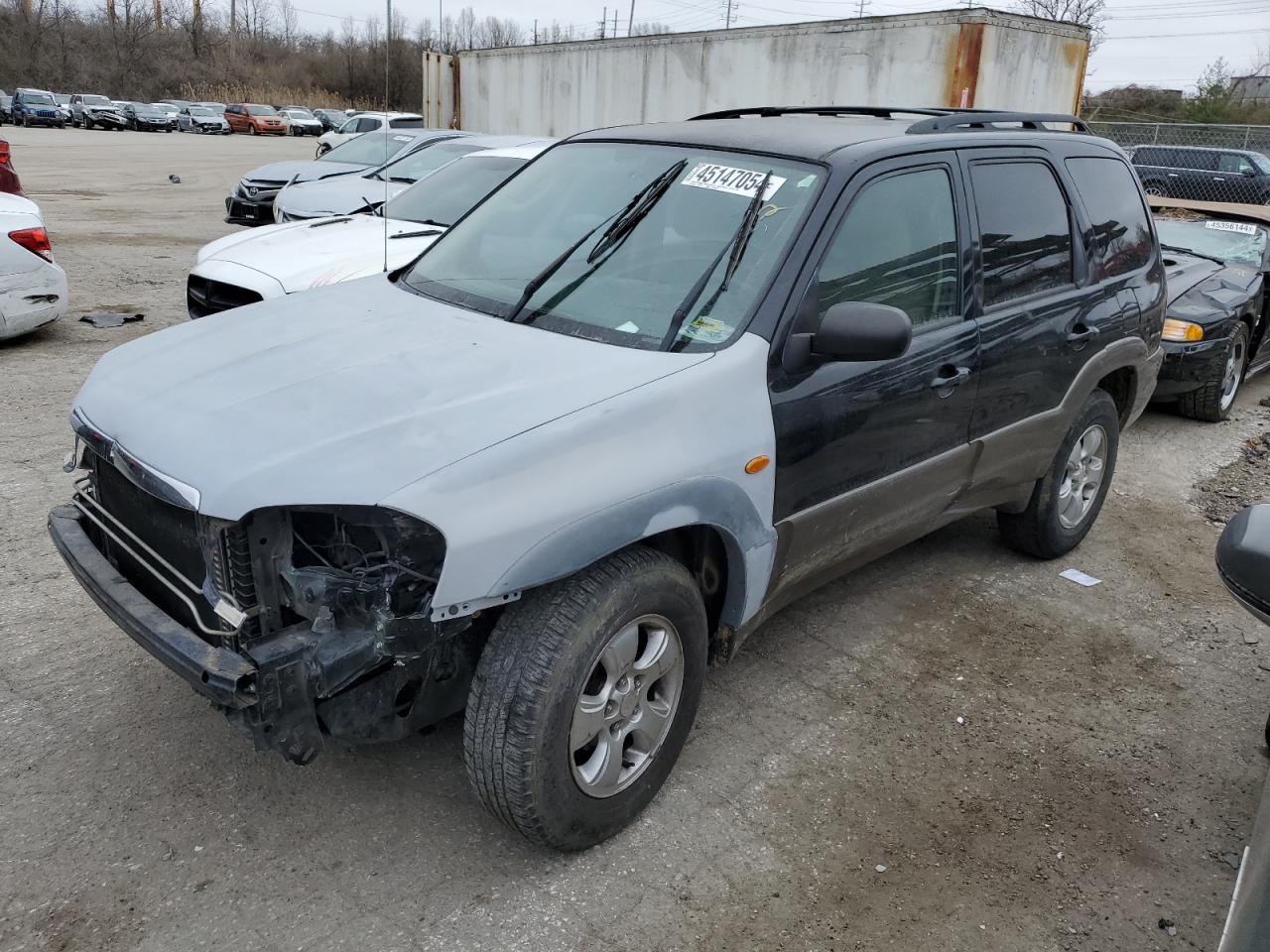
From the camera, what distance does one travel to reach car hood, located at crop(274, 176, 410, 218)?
30.2 feet

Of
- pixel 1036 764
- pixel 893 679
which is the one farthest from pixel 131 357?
pixel 1036 764

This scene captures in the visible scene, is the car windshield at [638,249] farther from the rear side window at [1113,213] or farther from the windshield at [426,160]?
the windshield at [426,160]

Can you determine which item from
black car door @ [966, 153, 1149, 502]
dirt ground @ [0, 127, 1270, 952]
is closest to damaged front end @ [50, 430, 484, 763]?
dirt ground @ [0, 127, 1270, 952]

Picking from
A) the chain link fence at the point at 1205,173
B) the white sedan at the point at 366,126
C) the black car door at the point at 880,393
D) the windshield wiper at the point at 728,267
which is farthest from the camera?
the chain link fence at the point at 1205,173

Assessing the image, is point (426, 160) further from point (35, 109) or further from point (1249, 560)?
point (35, 109)

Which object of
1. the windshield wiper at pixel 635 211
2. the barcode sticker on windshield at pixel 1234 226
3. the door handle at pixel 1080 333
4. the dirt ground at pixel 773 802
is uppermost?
the windshield wiper at pixel 635 211

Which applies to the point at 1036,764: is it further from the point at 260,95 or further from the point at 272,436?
the point at 260,95

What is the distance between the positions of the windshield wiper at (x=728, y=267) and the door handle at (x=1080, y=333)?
5.71ft

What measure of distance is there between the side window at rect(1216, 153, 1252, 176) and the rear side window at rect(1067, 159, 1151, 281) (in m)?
15.5

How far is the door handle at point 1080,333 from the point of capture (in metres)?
4.29

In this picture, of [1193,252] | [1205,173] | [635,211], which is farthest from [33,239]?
[1205,173]

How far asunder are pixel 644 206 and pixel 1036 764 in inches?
91.5

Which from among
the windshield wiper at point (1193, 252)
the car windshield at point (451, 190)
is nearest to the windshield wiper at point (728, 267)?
the car windshield at point (451, 190)

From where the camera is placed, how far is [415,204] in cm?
793
